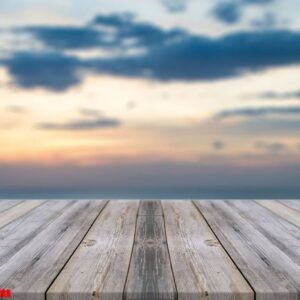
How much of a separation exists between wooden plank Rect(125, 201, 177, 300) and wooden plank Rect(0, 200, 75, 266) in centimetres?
53

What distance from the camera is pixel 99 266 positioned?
1767mm

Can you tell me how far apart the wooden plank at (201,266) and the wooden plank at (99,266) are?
0.20 meters

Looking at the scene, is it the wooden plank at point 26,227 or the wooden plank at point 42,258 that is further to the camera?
the wooden plank at point 26,227

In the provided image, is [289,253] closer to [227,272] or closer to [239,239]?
[239,239]

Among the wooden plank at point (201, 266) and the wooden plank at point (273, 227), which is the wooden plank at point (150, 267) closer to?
the wooden plank at point (201, 266)

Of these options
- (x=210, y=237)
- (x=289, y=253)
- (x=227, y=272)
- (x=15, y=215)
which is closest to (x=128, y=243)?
(x=210, y=237)

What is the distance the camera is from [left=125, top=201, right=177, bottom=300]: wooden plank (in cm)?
149

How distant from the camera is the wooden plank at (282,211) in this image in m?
2.84

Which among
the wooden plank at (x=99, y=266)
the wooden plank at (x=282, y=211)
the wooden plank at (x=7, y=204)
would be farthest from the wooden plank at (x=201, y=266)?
the wooden plank at (x=7, y=204)

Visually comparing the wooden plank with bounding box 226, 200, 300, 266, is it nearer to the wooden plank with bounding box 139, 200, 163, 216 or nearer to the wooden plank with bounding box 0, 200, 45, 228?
the wooden plank with bounding box 139, 200, 163, 216

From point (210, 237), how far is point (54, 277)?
34.5 inches

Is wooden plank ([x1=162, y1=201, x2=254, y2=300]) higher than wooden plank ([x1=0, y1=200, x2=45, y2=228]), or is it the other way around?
wooden plank ([x1=0, y1=200, x2=45, y2=228])

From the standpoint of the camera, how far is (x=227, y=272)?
1.69m

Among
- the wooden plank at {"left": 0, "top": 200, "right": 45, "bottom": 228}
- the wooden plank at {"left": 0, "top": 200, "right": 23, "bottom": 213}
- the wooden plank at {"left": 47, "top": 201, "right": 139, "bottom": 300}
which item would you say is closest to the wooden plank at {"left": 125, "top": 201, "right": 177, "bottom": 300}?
the wooden plank at {"left": 47, "top": 201, "right": 139, "bottom": 300}
